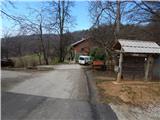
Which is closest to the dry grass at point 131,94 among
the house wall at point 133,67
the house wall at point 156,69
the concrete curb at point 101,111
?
the concrete curb at point 101,111

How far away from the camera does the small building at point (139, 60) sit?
17.1 m

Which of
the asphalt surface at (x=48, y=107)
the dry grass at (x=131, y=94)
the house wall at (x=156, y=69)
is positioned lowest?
the dry grass at (x=131, y=94)

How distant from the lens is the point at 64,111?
8664 mm

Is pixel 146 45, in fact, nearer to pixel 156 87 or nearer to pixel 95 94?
pixel 156 87

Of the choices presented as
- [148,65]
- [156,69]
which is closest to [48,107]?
[148,65]

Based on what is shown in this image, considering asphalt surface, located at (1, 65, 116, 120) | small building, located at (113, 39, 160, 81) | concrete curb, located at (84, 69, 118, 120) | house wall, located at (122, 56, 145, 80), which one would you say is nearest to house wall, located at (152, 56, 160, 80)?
small building, located at (113, 39, 160, 81)

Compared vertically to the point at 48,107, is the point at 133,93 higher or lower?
lower

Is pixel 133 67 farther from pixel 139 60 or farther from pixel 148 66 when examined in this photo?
pixel 148 66

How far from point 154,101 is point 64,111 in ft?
17.5

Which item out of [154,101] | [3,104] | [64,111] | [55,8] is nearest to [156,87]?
[154,101]

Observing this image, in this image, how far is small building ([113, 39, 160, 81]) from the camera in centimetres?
1711

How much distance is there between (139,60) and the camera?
1833 centimetres

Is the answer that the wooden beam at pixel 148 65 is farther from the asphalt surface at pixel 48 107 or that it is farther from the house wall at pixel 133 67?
the asphalt surface at pixel 48 107

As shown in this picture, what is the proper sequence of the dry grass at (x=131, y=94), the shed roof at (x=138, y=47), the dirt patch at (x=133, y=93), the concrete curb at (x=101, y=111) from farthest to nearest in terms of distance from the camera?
the shed roof at (x=138, y=47)
the dirt patch at (x=133, y=93)
the dry grass at (x=131, y=94)
the concrete curb at (x=101, y=111)
